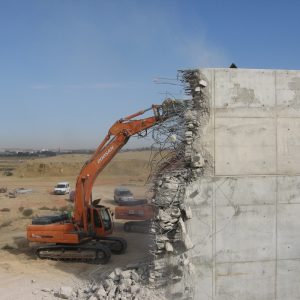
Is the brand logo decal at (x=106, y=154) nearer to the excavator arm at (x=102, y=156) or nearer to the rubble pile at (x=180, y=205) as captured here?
the excavator arm at (x=102, y=156)

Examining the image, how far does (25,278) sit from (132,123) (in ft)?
18.5

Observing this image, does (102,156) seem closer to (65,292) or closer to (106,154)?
(106,154)

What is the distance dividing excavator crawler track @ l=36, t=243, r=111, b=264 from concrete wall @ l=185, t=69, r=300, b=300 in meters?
6.04

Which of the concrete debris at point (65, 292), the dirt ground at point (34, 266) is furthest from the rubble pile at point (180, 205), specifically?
the concrete debris at point (65, 292)

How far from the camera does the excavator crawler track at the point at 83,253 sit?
14992mm

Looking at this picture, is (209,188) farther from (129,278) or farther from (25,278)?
(25,278)

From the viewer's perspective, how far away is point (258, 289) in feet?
31.7

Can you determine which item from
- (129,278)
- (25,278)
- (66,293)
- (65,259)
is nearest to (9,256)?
(65,259)

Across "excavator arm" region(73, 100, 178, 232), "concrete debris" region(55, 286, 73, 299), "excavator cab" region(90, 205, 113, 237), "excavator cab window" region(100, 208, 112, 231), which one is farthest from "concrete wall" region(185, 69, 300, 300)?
"excavator cab window" region(100, 208, 112, 231)

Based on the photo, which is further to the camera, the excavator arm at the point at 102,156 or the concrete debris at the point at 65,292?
the excavator arm at the point at 102,156

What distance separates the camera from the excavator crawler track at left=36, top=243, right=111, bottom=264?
14992mm

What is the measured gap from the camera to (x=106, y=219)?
16000 millimetres

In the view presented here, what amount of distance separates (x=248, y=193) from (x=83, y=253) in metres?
7.32

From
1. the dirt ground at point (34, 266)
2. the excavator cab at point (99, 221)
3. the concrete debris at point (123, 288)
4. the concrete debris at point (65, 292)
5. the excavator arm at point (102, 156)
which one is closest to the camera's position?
the concrete debris at point (123, 288)
